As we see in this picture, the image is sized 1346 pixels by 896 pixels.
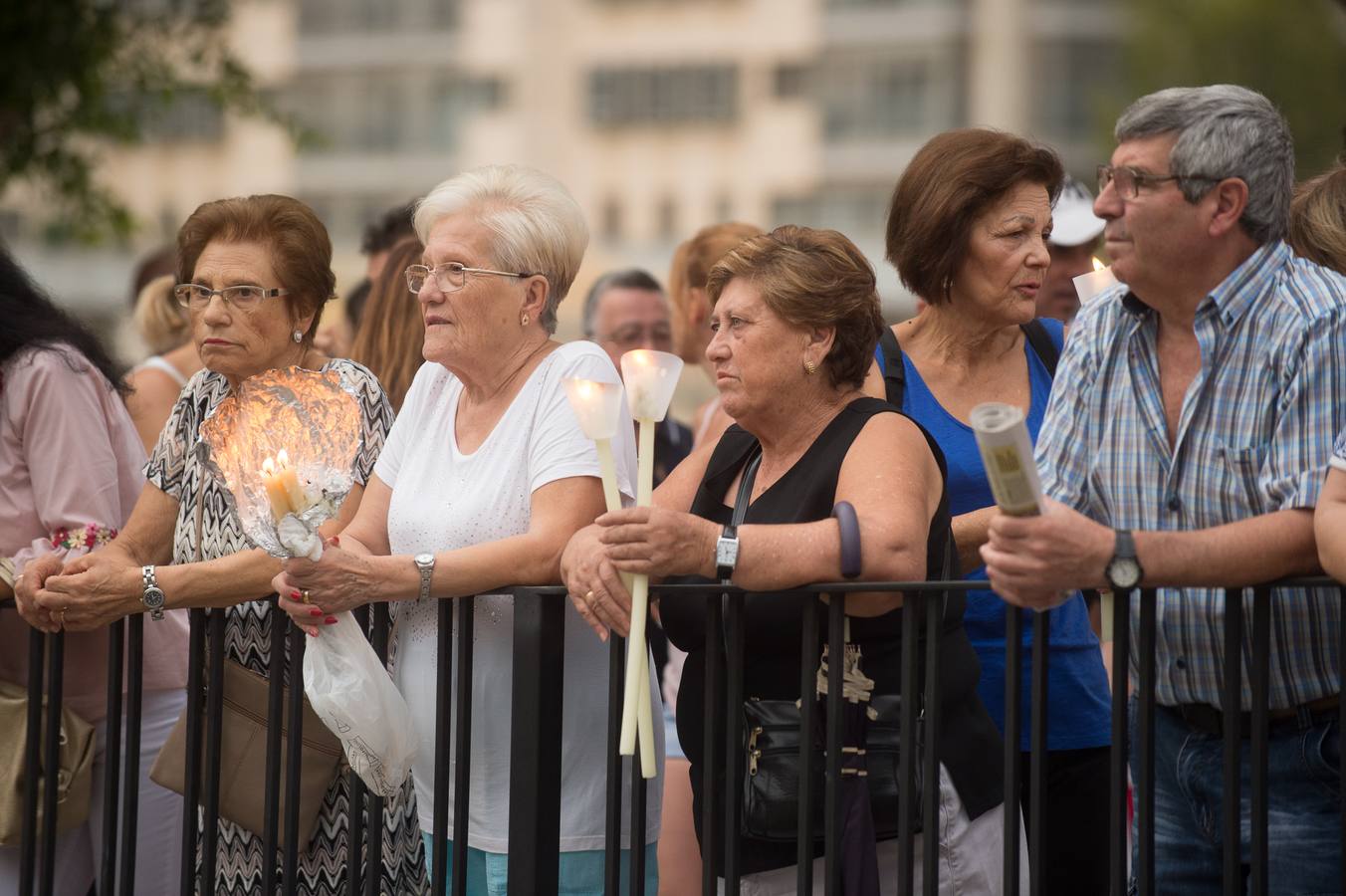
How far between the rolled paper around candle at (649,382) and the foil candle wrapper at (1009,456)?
62cm

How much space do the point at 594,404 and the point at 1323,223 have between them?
1837mm

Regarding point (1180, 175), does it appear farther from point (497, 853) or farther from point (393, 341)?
point (393, 341)

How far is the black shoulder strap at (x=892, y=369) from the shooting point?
173 inches

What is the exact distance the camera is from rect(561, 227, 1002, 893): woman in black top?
11.8 ft

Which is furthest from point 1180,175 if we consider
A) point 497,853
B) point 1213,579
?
point 497,853

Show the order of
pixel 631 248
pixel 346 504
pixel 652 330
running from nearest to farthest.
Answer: pixel 346 504, pixel 652 330, pixel 631 248

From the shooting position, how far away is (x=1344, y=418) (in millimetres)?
3428

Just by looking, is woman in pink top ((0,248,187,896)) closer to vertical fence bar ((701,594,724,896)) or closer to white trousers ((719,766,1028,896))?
vertical fence bar ((701,594,724,896))

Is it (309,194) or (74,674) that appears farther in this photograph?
(309,194)

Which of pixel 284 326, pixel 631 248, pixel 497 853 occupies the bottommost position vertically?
pixel 497 853

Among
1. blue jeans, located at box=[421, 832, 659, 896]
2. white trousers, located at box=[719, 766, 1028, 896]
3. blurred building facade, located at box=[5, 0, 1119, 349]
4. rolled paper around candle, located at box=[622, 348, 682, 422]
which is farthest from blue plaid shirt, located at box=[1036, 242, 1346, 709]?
blurred building facade, located at box=[5, 0, 1119, 349]

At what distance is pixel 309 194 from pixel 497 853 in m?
48.0

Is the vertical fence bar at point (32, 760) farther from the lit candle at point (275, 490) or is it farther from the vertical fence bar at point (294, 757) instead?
the lit candle at point (275, 490)

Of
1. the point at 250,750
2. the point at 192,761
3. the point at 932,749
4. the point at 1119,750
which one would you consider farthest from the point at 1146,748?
the point at 192,761
